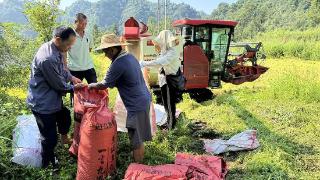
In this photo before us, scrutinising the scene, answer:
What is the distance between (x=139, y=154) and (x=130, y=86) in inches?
30.6

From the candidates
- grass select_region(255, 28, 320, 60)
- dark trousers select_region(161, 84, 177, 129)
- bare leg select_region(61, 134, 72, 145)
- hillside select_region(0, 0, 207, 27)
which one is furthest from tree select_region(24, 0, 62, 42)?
hillside select_region(0, 0, 207, 27)

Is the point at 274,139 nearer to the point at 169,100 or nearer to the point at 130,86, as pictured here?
the point at 169,100

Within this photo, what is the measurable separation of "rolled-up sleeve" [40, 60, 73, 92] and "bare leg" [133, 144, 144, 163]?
1.03 metres

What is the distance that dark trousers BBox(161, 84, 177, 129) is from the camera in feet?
19.7

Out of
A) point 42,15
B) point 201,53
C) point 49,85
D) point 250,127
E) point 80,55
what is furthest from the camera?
point 42,15

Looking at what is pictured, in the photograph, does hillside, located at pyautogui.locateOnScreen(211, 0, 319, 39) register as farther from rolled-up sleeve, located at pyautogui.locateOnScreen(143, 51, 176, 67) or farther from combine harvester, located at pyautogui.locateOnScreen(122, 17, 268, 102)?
rolled-up sleeve, located at pyautogui.locateOnScreen(143, 51, 176, 67)

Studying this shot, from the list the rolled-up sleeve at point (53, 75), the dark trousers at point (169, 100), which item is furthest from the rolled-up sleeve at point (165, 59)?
the rolled-up sleeve at point (53, 75)

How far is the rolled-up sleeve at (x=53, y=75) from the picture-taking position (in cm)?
393

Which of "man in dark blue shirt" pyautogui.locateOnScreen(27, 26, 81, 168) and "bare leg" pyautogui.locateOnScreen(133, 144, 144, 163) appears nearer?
"man in dark blue shirt" pyautogui.locateOnScreen(27, 26, 81, 168)

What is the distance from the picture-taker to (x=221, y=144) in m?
5.42

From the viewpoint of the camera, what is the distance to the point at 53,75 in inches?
156

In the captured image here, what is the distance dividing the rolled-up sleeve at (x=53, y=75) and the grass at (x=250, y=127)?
0.69 metres

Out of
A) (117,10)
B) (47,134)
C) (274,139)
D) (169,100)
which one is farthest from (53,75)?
(117,10)

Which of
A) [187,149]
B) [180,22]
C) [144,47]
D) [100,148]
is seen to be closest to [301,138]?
[187,149]
